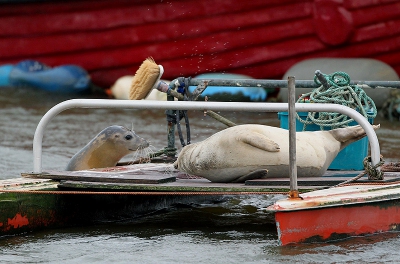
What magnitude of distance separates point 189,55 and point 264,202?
23.3 feet

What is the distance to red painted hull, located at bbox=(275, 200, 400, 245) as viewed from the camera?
484 centimetres

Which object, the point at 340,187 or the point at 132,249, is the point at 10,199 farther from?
the point at 340,187

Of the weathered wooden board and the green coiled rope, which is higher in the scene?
the green coiled rope

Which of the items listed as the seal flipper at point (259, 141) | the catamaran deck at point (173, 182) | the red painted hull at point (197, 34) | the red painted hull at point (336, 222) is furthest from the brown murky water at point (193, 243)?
the red painted hull at point (197, 34)

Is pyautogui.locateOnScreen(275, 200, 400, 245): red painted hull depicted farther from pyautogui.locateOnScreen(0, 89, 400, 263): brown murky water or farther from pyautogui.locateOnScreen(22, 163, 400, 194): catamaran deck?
pyautogui.locateOnScreen(22, 163, 400, 194): catamaran deck

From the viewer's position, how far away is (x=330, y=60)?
41.8 ft

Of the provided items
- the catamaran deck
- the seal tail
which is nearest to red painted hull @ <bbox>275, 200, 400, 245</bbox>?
the catamaran deck

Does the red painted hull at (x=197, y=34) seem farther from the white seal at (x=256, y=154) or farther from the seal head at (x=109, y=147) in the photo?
the white seal at (x=256, y=154)

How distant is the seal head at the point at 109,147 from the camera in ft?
22.2

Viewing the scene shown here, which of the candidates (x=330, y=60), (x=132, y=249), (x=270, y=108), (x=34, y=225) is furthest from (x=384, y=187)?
(x=330, y=60)

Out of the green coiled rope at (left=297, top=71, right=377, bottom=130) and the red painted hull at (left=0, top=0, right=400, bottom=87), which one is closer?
the green coiled rope at (left=297, top=71, right=377, bottom=130)

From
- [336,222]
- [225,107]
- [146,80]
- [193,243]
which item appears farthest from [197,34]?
[336,222]

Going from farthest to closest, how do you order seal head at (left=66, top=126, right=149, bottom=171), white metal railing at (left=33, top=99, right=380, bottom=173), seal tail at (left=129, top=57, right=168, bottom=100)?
seal head at (left=66, top=126, right=149, bottom=171) < seal tail at (left=129, top=57, right=168, bottom=100) < white metal railing at (left=33, top=99, right=380, bottom=173)

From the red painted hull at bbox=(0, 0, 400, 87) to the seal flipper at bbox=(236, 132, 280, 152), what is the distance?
24.6 feet
